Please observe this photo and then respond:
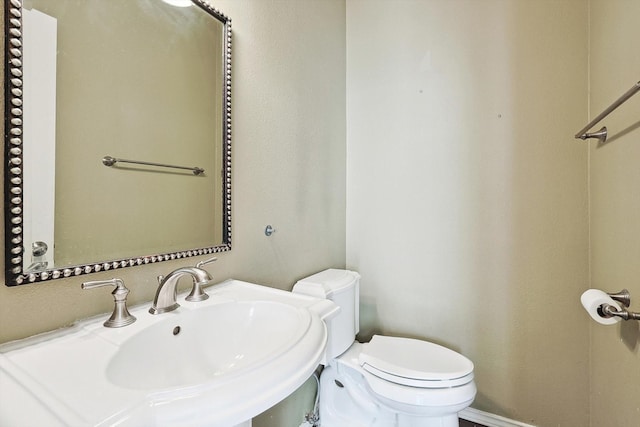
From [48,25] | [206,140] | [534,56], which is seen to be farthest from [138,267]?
[534,56]

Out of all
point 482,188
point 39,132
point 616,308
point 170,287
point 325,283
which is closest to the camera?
point 39,132

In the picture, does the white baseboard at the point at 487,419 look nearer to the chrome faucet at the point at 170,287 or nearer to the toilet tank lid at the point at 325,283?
the toilet tank lid at the point at 325,283

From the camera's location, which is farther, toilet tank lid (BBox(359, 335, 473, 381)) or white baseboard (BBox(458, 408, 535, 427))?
white baseboard (BBox(458, 408, 535, 427))

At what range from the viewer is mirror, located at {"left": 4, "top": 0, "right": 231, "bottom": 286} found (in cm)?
63

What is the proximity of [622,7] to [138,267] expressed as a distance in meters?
1.81

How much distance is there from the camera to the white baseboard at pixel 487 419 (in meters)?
1.50

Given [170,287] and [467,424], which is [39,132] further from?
[467,424]

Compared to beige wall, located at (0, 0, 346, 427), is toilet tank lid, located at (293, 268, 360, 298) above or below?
below

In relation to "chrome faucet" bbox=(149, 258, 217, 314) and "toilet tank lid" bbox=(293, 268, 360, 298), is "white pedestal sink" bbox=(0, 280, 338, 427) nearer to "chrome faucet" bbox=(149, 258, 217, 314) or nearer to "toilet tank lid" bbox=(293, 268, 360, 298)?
"chrome faucet" bbox=(149, 258, 217, 314)

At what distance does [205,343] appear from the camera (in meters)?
0.81

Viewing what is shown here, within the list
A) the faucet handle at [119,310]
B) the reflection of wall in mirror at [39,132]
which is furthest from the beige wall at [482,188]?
the reflection of wall in mirror at [39,132]

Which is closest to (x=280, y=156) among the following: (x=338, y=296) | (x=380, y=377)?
(x=338, y=296)

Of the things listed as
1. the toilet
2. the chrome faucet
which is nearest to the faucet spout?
the chrome faucet

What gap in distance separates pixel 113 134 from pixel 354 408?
1.51 m
